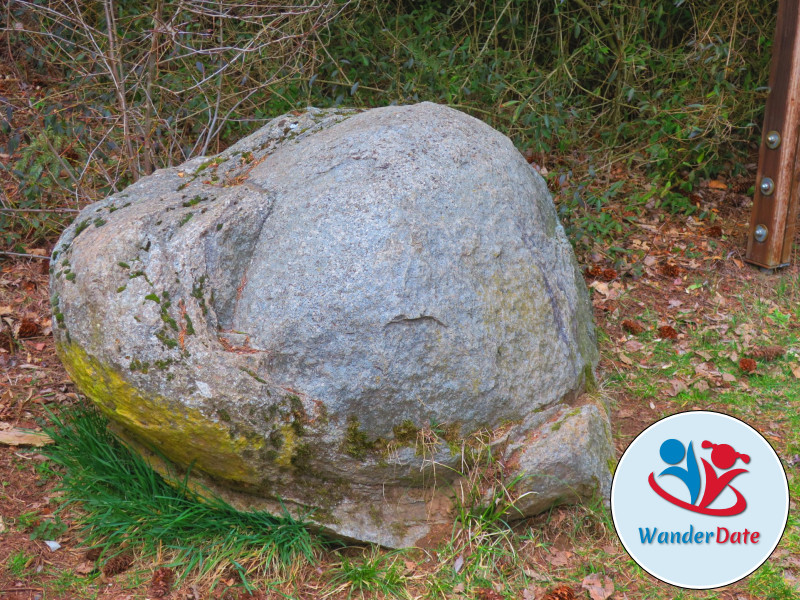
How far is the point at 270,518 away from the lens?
2.83m

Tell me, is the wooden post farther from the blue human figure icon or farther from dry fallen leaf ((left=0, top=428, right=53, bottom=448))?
dry fallen leaf ((left=0, top=428, right=53, bottom=448))

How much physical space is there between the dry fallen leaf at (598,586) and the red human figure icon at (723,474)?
46cm

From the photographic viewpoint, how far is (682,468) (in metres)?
2.78

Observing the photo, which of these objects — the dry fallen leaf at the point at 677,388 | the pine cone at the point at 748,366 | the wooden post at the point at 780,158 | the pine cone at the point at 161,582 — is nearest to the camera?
the pine cone at the point at 161,582

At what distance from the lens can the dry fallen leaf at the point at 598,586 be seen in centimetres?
274

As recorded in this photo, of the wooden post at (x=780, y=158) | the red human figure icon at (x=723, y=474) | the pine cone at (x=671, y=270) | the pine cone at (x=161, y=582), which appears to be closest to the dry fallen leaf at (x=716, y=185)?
the wooden post at (x=780, y=158)

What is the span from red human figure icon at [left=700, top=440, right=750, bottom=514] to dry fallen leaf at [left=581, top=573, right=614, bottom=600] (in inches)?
17.9

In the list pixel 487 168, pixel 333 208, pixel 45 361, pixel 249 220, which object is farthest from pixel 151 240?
pixel 45 361

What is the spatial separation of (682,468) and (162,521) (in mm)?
1992

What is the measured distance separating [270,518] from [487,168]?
5.38ft

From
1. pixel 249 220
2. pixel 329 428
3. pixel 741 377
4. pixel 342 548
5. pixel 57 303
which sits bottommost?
pixel 741 377

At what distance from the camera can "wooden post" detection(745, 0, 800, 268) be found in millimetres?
4590

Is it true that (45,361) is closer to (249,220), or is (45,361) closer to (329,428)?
(249,220)

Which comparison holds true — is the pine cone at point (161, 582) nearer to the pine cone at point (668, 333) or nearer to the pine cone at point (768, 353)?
the pine cone at point (668, 333)
